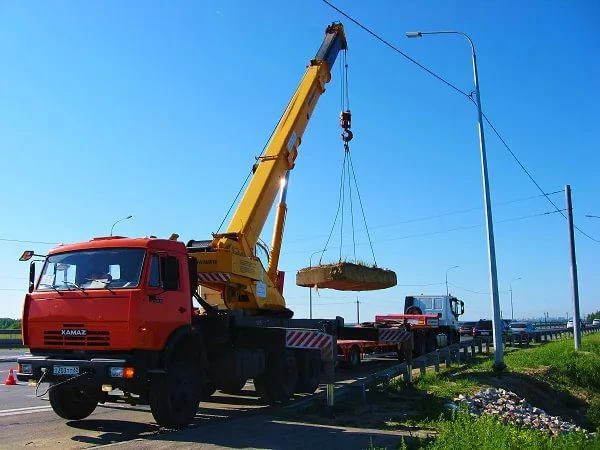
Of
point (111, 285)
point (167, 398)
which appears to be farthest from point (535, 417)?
point (111, 285)

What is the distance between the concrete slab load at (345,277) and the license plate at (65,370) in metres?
9.33

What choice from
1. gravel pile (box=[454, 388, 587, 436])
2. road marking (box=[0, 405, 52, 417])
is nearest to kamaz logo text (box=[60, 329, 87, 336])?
road marking (box=[0, 405, 52, 417])

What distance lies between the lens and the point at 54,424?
1059 centimetres

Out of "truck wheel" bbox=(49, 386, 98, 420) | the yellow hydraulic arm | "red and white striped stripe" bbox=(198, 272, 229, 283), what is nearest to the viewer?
"truck wheel" bbox=(49, 386, 98, 420)

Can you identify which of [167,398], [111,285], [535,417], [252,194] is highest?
[252,194]

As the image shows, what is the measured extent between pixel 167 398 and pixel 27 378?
2.26 meters

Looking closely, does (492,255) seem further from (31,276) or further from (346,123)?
(31,276)

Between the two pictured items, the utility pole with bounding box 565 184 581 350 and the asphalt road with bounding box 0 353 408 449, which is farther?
the utility pole with bounding box 565 184 581 350

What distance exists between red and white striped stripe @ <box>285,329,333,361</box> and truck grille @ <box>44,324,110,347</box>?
4587 millimetres

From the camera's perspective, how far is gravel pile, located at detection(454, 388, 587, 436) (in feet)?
43.6

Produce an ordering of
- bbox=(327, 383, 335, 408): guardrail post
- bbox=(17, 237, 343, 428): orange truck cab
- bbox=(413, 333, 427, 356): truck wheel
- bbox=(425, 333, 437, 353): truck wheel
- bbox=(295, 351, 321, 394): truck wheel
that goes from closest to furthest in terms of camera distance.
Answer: bbox=(17, 237, 343, 428): orange truck cab → bbox=(327, 383, 335, 408): guardrail post → bbox=(295, 351, 321, 394): truck wheel → bbox=(413, 333, 427, 356): truck wheel → bbox=(425, 333, 437, 353): truck wheel

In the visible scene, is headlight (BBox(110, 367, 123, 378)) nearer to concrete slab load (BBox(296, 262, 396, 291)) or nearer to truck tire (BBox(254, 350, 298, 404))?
truck tire (BBox(254, 350, 298, 404))

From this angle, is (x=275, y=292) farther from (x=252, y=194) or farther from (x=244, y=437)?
(x=244, y=437)

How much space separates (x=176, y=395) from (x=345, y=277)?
8.31 metres
